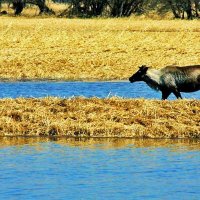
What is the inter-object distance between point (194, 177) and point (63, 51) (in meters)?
26.9

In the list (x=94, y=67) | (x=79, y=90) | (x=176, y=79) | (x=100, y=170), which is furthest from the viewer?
(x=94, y=67)

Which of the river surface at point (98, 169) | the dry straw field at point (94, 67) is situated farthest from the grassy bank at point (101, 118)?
the river surface at point (98, 169)

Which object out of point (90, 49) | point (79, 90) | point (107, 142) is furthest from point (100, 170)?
point (90, 49)

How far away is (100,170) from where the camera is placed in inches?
578

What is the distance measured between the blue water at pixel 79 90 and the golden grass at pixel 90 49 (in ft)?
9.80

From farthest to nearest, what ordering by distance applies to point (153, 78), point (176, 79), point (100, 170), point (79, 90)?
point (79, 90), point (153, 78), point (176, 79), point (100, 170)

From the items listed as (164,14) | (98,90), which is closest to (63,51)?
(98,90)

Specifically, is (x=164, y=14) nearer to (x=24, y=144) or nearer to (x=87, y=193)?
(x=24, y=144)

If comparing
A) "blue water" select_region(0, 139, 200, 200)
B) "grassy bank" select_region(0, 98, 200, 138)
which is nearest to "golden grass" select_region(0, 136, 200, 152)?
"blue water" select_region(0, 139, 200, 200)

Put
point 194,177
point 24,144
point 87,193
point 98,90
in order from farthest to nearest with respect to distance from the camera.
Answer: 1. point 98,90
2. point 24,144
3. point 194,177
4. point 87,193

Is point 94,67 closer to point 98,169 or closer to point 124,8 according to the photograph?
point 98,169

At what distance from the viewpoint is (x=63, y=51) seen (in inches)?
1599

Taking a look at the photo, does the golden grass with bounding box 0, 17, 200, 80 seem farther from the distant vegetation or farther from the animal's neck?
the distant vegetation

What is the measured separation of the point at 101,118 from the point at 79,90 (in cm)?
1009
